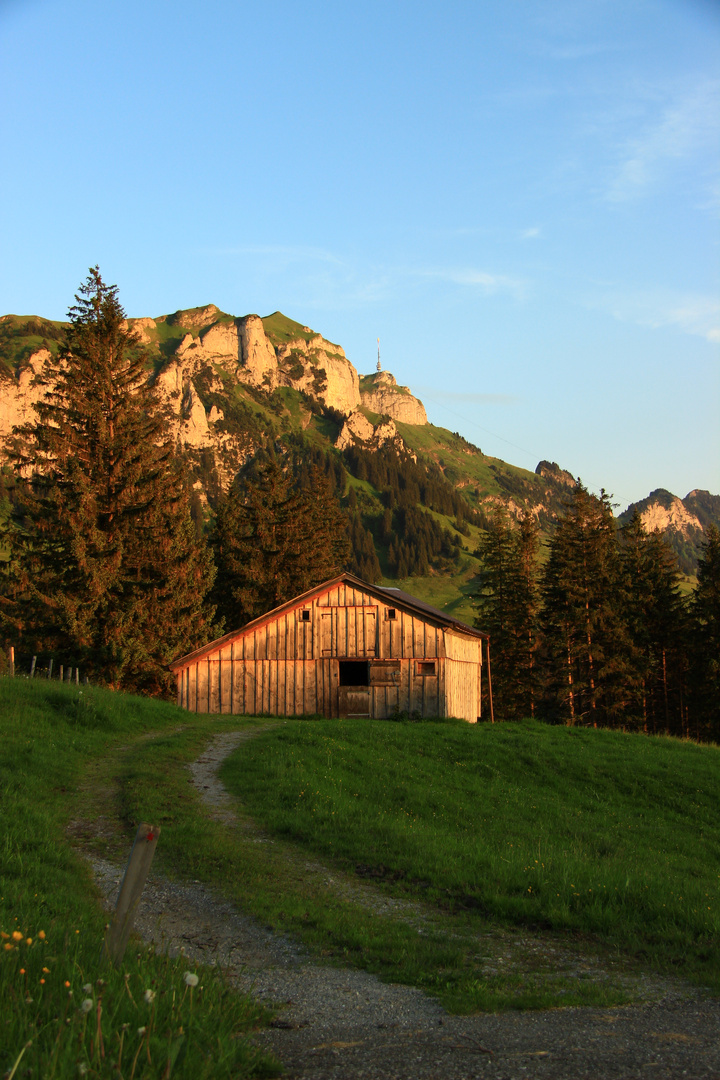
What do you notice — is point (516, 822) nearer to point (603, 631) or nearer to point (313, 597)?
point (313, 597)

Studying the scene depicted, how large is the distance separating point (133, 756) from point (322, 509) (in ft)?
165

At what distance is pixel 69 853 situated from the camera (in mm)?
9852

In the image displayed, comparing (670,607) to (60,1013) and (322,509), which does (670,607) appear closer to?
(322,509)

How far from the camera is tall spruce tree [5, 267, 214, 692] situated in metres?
33.2

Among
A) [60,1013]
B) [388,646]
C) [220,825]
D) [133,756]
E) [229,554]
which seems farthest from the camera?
[229,554]

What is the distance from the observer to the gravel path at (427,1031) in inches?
193

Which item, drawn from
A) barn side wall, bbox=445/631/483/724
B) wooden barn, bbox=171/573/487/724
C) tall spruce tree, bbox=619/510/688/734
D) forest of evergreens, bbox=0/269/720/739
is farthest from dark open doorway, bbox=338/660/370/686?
tall spruce tree, bbox=619/510/688/734

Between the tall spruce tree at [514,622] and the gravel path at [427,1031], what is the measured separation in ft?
148

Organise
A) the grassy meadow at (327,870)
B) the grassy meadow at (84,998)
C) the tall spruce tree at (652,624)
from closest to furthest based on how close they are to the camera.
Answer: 1. the grassy meadow at (84,998)
2. the grassy meadow at (327,870)
3. the tall spruce tree at (652,624)

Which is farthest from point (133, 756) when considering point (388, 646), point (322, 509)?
point (322, 509)

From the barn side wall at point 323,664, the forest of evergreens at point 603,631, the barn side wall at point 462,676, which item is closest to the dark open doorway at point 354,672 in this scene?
the barn side wall at point 323,664

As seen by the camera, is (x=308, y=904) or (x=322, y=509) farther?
(x=322, y=509)

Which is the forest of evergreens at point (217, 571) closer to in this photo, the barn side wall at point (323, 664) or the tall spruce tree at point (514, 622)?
the tall spruce tree at point (514, 622)

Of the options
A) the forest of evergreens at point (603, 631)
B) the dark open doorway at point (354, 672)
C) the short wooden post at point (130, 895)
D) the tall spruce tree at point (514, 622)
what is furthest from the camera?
the tall spruce tree at point (514, 622)
